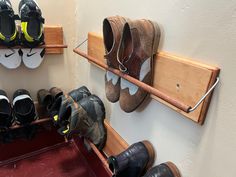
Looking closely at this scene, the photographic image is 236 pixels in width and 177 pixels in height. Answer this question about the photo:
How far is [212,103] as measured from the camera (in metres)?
0.50

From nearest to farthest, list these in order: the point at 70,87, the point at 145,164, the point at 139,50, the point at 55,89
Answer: the point at 139,50 < the point at 145,164 < the point at 55,89 < the point at 70,87

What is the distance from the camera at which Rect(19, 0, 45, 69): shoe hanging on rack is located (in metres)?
0.99

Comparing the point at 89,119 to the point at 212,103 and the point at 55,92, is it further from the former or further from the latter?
the point at 212,103

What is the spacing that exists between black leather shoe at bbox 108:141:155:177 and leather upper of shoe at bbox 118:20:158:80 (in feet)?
0.89

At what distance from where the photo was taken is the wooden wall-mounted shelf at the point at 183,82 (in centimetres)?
48

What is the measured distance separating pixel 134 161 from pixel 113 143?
10.9 inches

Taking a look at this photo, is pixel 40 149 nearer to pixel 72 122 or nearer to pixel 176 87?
pixel 72 122

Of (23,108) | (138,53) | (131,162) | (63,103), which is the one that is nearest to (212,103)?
(138,53)

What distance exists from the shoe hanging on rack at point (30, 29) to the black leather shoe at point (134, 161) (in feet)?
2.41

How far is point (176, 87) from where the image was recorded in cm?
57

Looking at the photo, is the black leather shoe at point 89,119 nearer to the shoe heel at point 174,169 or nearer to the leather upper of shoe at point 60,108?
the leather upper of shoe at point 60,108

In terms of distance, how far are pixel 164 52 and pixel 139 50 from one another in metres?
0.08

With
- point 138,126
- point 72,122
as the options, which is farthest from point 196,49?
point 72,122

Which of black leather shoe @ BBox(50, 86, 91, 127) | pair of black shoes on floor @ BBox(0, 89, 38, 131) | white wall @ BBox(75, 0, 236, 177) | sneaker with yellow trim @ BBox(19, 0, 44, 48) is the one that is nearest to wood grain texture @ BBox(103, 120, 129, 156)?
white wall @ BBox(75, 0, 236, 177)
